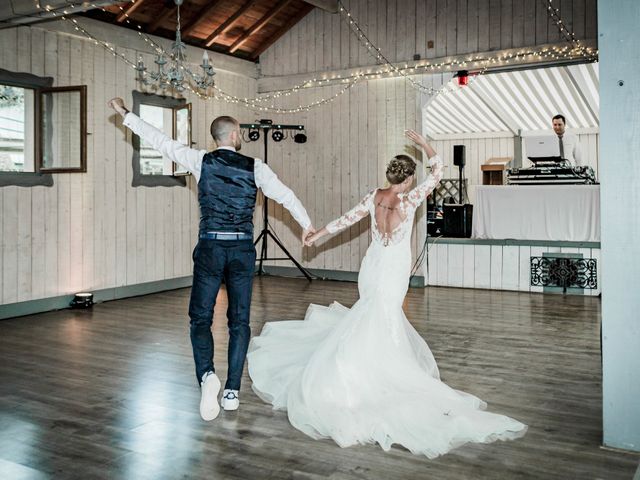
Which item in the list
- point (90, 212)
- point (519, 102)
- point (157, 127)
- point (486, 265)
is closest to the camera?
point (90, 212)

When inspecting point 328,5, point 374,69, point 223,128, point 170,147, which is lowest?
point 170,147

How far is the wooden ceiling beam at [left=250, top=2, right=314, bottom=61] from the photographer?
385 inches

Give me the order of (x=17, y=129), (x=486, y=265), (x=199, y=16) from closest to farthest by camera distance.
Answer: (x=17, y=129)
(x=199, y=16)
(x=486, y=265)

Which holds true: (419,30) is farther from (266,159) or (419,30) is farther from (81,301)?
(81,301)

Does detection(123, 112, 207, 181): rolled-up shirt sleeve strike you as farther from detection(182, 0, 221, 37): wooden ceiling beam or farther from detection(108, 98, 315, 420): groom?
detection(182, 0, 221, 37): wooden ceiling beam

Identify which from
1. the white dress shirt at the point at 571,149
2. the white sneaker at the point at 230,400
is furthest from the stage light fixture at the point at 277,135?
the white sneaker at the point at 230,400

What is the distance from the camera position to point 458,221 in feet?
30.2

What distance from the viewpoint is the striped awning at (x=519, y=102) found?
38.5 feet

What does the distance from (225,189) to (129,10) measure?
16.7 ft

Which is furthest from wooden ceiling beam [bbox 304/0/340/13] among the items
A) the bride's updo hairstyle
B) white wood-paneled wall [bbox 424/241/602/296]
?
the bride's updo hairstyle

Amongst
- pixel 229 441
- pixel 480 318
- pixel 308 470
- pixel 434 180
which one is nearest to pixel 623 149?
pixel 434 180

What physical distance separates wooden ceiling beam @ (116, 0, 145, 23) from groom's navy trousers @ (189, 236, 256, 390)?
5.16 meters

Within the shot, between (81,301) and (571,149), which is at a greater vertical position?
(571,149)

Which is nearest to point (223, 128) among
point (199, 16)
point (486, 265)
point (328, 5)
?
point (199, 16)
